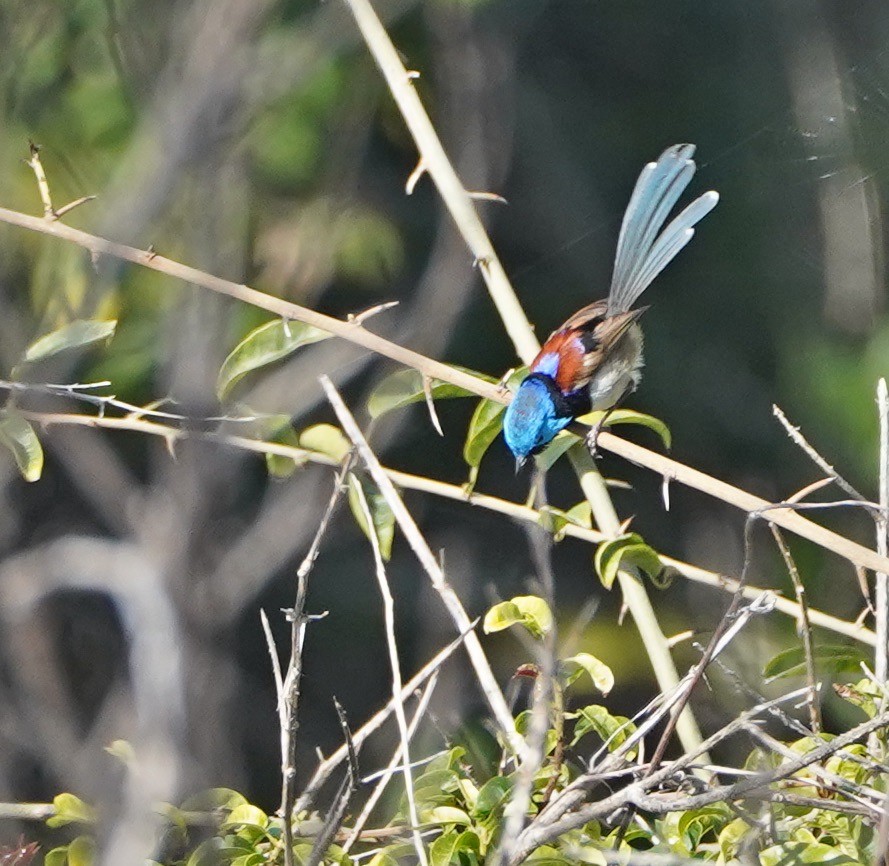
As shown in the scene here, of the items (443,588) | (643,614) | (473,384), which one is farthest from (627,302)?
(443,588)

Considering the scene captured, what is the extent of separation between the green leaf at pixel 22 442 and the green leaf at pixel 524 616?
740 mm

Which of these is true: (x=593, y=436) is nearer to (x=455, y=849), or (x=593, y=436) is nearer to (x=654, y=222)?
(x=455, y=849)

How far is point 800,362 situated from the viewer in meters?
3.55

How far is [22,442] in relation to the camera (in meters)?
2.03

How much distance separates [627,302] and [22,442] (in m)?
1.80

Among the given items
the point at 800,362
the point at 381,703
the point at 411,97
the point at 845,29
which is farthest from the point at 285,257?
the point at 845,29

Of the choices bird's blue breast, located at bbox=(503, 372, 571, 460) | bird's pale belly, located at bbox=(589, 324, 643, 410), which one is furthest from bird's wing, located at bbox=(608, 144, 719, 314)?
bird's blue breast, located at bbox=(503, 372, 571, 460)

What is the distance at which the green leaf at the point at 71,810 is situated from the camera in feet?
5.58

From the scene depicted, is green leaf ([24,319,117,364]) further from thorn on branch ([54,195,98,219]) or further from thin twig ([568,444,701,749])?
thin twig ([568,444,701,749])

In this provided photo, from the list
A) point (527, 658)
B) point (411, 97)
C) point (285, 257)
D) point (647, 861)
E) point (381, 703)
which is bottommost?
point (381, 703)

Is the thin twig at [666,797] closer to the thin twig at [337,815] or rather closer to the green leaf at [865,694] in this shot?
the thin twig at [337,815]

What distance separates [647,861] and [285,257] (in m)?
1.72

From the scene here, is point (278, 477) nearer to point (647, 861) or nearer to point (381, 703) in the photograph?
point (647, 861)

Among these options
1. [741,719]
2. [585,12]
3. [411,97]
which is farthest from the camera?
[585,12]
